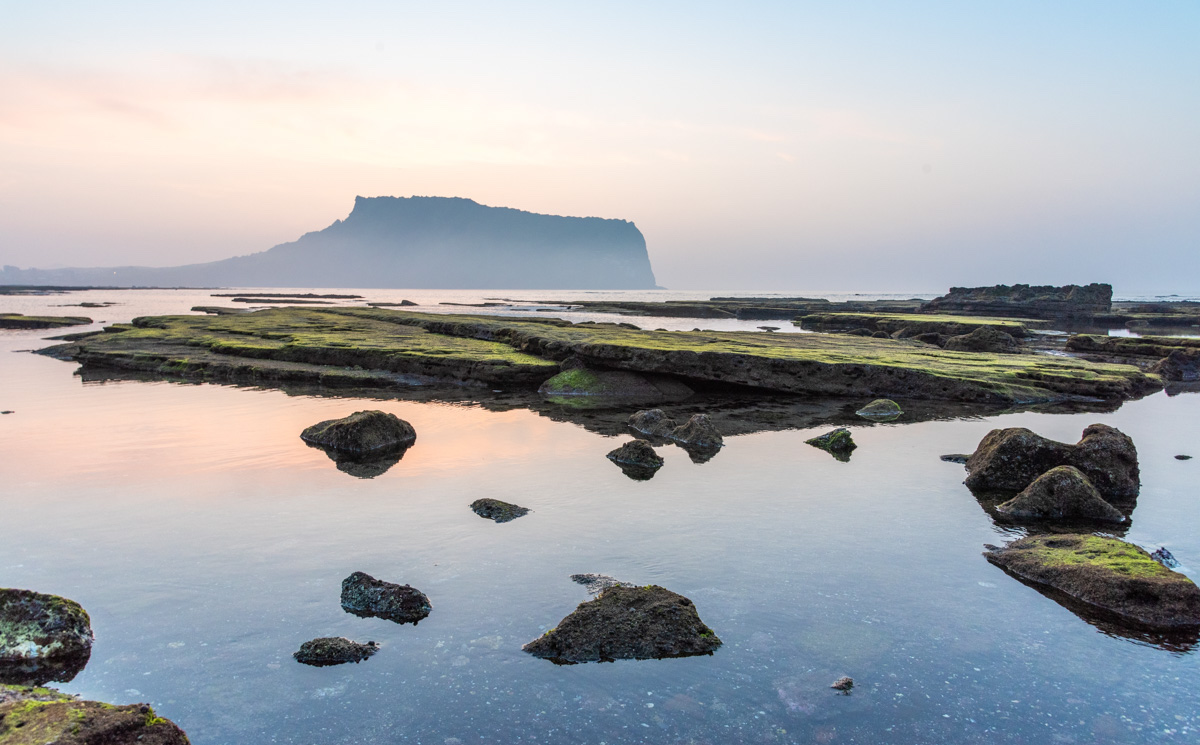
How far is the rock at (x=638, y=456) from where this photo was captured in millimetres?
15828

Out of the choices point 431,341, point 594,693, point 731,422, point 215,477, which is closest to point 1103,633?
point 594,693

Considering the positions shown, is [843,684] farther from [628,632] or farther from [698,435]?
[698,435]

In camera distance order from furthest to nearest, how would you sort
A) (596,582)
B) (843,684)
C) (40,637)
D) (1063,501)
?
(1063,501) → (596,582) → (40,637) → (843,684)

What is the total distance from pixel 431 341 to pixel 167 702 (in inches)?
1294

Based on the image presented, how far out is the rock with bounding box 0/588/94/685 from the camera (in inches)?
273

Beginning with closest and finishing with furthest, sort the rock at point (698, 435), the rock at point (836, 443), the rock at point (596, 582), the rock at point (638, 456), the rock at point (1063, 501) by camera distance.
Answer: the rock at point (596, 582) < the rock at point (1063, 501) < the rock at point (638, 456) < the rock at point (836, 443) < the rock at point (698, 435)

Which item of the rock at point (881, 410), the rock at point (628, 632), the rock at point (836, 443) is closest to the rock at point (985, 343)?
the rock at point (881, 410)

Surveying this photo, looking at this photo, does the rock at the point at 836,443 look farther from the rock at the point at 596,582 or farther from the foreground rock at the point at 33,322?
the foreground rock at the point at 33,322

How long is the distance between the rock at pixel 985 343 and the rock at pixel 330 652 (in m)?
40.1

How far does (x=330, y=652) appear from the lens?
23.7ft

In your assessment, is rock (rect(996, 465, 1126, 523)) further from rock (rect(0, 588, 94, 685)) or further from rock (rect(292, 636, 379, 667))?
rock (rect(0, 588, 94, 685))

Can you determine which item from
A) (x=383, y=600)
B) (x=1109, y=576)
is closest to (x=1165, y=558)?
(x=1109, y=576)

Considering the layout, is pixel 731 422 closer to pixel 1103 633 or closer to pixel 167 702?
pixel 1103 633

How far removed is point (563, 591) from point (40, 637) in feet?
18.7
